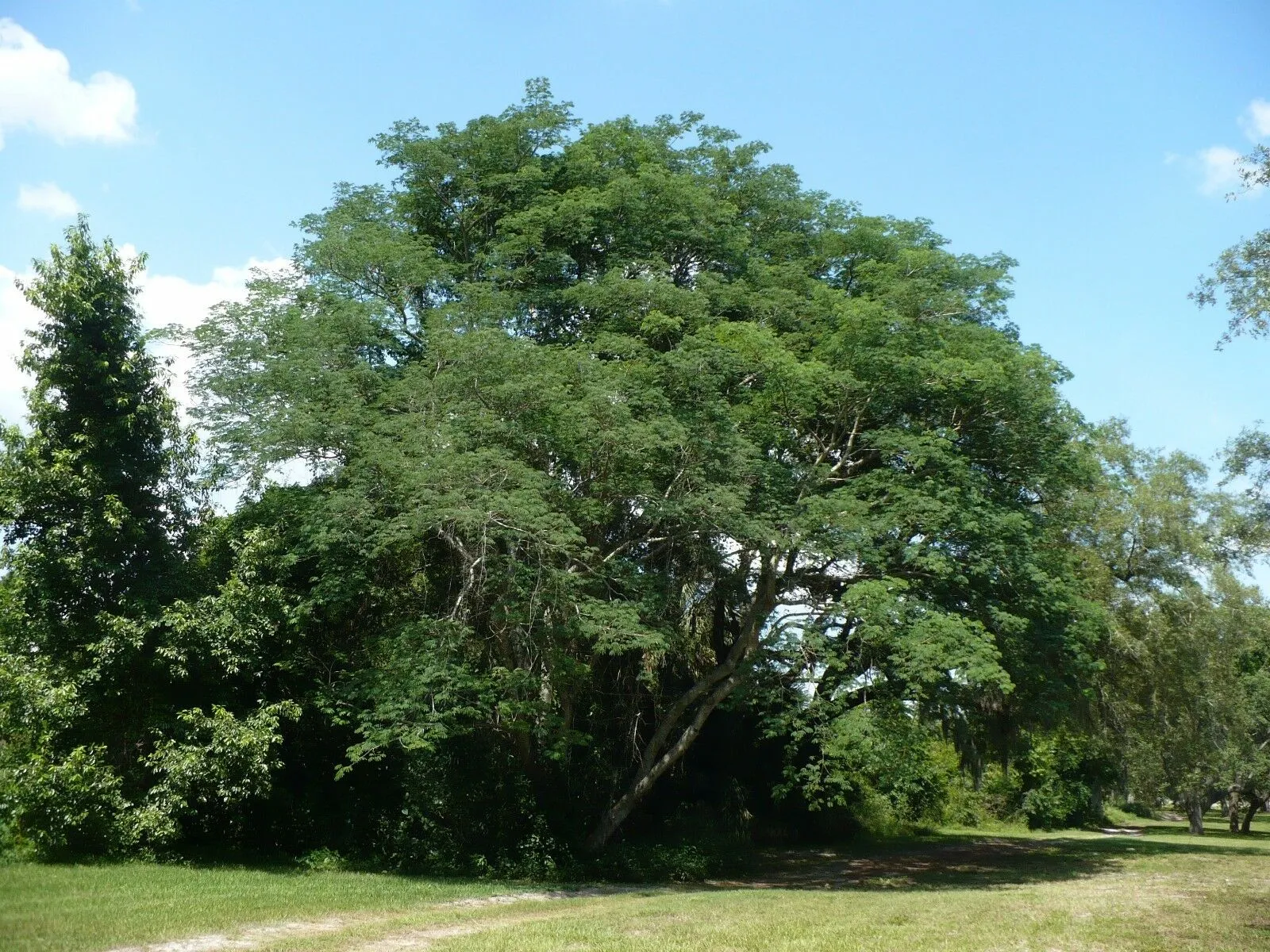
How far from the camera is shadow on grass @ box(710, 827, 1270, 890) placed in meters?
17.5

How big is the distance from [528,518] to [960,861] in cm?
1365

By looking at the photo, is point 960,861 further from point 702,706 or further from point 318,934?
point 318,934

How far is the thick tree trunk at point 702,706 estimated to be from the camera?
62.7 ft

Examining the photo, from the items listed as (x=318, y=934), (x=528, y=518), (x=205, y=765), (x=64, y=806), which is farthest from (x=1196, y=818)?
(x=64, y=806)

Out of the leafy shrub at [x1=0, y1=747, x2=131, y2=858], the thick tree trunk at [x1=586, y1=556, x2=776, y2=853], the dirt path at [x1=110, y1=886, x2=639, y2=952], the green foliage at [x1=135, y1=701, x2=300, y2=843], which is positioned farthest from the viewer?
the thick tree trunk at [x1=586, y1=556, x2=776, y2=853]

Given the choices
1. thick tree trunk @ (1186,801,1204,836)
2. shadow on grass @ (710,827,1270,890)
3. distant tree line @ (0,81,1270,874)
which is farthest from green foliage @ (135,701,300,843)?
thick tree trunk @ (1186,801,1204,836)

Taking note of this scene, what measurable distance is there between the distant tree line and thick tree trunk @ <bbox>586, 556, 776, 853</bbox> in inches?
3.4

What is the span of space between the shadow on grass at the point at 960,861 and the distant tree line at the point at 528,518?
1.85m

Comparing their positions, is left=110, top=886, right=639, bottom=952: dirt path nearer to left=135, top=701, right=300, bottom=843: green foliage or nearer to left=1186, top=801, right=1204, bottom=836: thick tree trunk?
left=135, top=701, right=300, bottom=843: green foliage

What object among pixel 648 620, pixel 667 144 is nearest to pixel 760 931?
pixel 648 620

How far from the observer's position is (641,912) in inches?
506

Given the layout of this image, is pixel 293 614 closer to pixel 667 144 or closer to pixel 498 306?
pixel 498 306

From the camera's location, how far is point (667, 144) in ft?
73.0

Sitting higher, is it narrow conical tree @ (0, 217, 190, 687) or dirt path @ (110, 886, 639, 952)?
narrow conical tree @ (0, 217, 190, 687)
